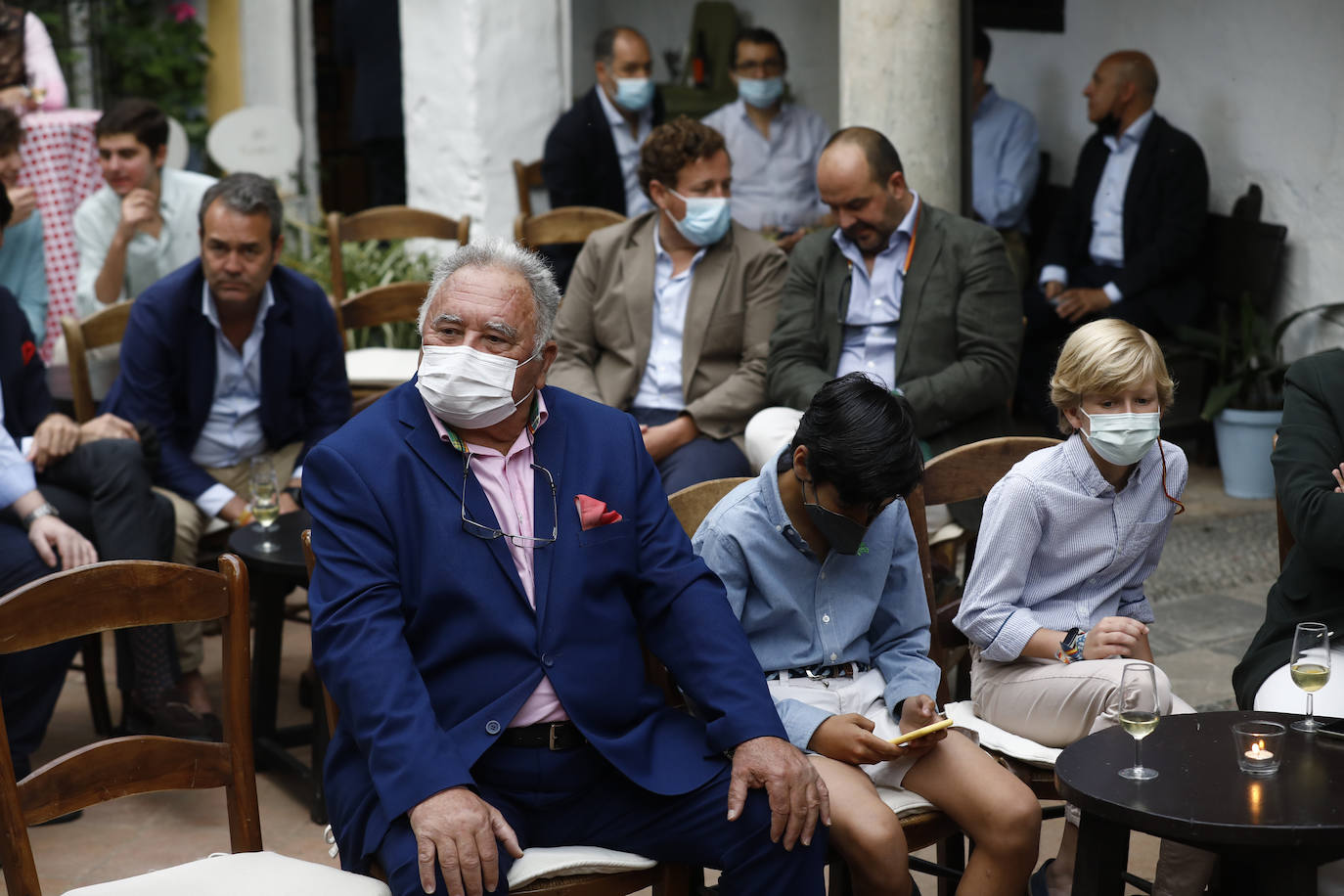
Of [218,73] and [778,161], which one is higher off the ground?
[218,73]

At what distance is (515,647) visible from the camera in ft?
8.74

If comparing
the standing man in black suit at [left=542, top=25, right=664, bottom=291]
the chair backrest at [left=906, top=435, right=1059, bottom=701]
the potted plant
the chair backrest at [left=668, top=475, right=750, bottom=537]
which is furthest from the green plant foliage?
the chair backrest at [left=906, top=435, right=1059, bottom=701]

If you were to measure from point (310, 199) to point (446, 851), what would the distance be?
7.30 metres

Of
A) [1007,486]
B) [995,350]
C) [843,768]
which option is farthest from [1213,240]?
[843,768]

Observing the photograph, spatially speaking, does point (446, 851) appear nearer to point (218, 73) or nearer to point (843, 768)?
point (843, 768)

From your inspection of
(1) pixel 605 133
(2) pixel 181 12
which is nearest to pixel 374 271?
(1) pixel 605 133

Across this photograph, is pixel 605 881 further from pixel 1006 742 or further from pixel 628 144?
pixel 628 144

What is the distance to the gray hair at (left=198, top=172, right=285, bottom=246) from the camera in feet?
14.5

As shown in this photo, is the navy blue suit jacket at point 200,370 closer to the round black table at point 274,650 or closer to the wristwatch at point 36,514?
the round black table at point 274,650

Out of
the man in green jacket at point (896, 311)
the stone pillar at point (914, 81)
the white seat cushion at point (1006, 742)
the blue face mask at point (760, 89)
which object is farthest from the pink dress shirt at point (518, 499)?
the blue face mask at point (760, 89)

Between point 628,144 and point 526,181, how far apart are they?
665 mm

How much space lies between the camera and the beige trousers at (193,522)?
14.6 ft

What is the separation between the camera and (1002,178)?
294 inches

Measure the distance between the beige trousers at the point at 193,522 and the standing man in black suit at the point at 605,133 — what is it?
95.2 inches
